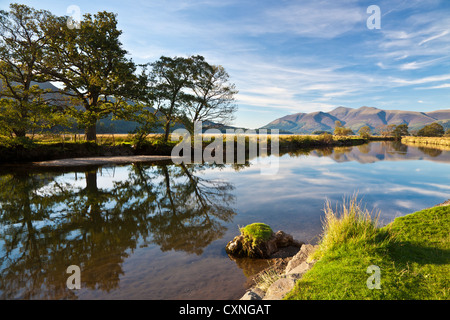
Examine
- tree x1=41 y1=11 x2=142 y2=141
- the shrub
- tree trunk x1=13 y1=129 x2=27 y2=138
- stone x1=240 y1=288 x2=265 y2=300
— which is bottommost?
stone x1=240 y1=288 x2=265 y2=300

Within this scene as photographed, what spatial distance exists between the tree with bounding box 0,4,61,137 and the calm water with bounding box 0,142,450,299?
7.90 m

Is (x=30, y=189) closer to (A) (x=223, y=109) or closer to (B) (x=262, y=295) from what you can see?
(B) (x=262, y=295)

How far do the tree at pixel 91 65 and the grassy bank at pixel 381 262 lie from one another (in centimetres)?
2801

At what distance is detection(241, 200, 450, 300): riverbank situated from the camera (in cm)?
369

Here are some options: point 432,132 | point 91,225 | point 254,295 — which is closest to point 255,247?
point 254,295

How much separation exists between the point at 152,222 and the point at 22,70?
1072 inches

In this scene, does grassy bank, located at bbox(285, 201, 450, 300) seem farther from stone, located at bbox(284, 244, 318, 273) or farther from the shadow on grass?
stone, located at bbox(284, 244, 318, 273)

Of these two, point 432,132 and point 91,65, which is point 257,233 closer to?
point 91,65

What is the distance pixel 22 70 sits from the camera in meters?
25.1

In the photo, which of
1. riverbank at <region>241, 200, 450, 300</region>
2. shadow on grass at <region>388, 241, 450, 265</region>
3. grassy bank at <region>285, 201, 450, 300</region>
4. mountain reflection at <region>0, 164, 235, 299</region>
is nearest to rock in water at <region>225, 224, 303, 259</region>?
riverbank at <region>241, 200, 450, 300</region>

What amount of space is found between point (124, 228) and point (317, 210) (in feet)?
25.0

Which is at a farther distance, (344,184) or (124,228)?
(344,184)
